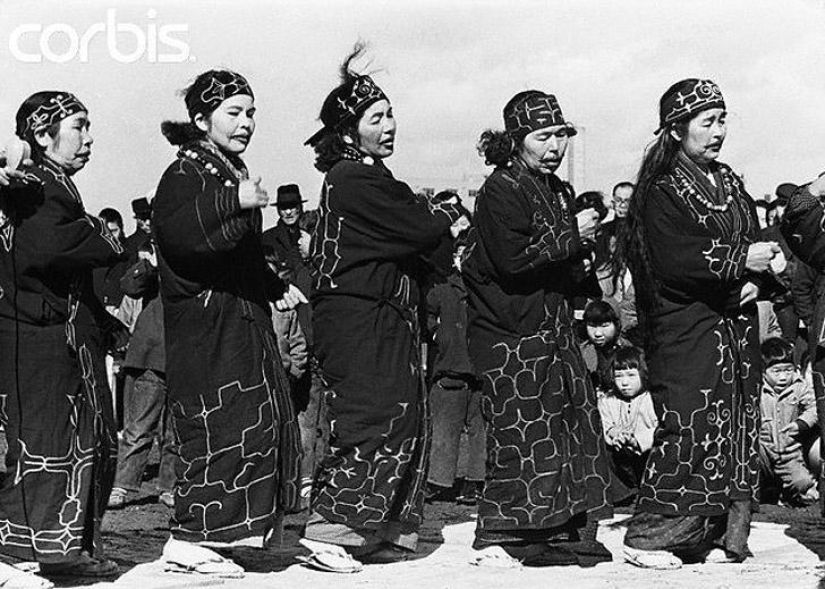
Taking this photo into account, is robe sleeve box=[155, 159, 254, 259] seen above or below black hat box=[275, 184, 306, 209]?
below

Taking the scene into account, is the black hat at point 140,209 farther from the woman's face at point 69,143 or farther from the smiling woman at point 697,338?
the smiling woman at point 697,338

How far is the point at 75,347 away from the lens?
588cm

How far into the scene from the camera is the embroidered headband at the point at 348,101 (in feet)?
21.3

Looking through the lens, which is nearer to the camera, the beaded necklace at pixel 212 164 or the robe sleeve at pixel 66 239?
the robe sleeve at pixel 66 239

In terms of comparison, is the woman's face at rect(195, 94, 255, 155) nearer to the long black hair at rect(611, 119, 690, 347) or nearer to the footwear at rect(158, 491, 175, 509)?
the long black hair at rect(611, 119, 690, 347)

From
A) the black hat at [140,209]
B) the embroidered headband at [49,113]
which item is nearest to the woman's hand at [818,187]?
the embroidered headband at [49,113]

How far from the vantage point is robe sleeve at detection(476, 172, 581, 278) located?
246 inches

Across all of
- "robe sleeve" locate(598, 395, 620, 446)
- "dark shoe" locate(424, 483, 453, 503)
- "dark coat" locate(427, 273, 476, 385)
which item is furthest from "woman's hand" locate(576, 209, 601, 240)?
"dark shoe" locate(424, 483, 453, 503)

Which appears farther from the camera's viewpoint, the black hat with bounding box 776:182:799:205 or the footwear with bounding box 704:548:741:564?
the black hat with bounding box 776:182:799:205

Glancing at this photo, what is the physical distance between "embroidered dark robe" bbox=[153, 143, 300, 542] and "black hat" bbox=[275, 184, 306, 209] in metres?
4.25

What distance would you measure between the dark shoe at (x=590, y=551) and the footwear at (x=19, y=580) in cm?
214

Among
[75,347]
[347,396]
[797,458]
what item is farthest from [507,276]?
[797,458]

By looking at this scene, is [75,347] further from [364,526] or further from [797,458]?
[797,458]

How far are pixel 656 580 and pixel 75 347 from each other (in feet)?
7.94
